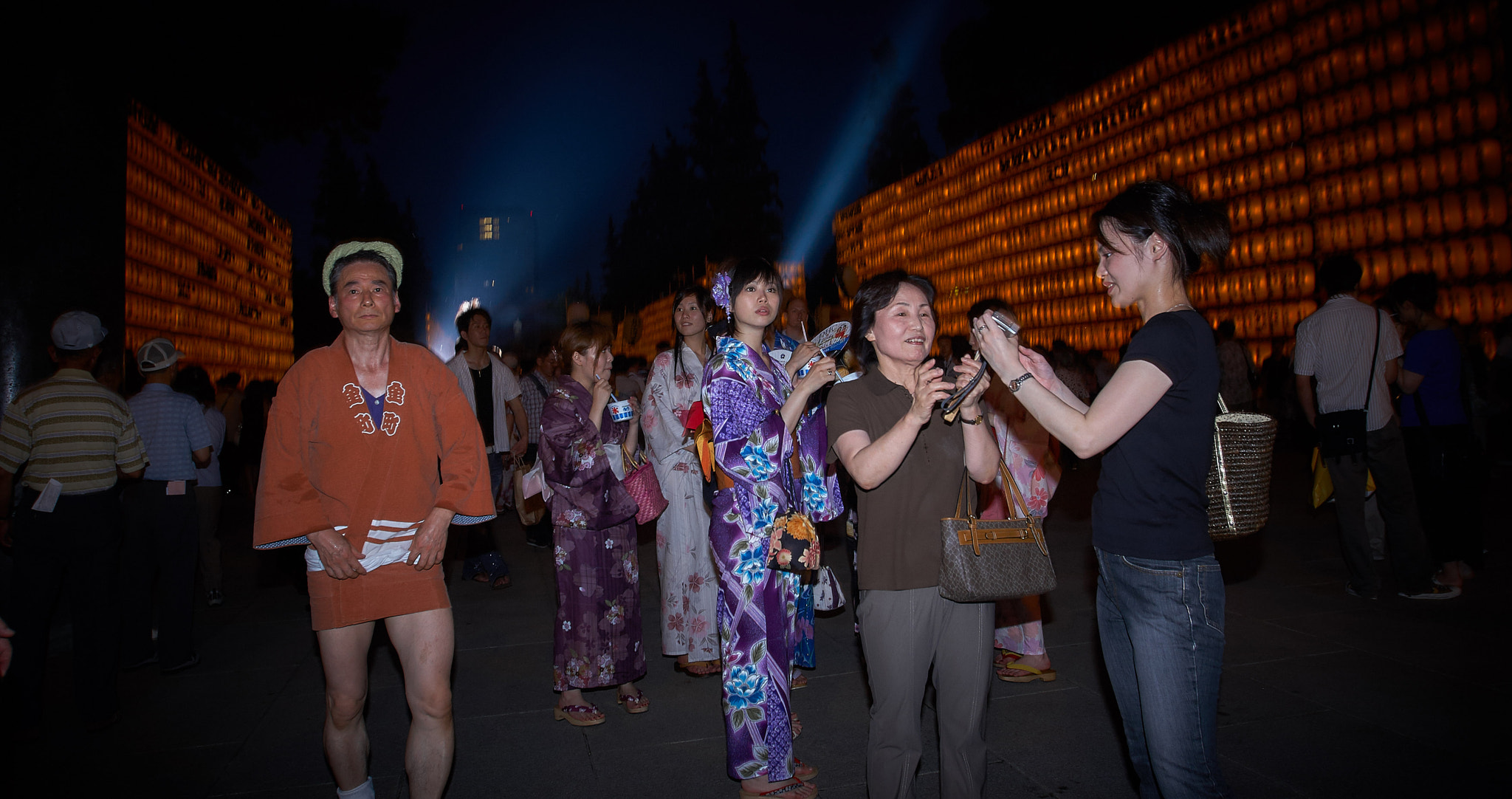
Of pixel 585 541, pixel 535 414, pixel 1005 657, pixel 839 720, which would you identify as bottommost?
pixel 839 720

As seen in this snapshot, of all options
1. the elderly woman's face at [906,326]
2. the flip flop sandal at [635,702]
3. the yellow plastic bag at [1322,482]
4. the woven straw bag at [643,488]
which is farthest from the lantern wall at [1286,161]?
the flip flop sandal at [635,702]

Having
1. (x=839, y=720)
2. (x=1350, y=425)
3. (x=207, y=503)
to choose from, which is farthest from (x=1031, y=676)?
(x=207, y=503)

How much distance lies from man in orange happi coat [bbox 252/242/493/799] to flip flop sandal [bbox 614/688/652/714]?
1431 millimetres

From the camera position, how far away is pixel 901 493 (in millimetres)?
2465

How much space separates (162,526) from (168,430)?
58 cm

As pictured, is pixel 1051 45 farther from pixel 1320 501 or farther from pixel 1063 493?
pixel 1320 501

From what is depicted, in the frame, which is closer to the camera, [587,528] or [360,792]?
[360,792]

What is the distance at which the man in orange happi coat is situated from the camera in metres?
2.55

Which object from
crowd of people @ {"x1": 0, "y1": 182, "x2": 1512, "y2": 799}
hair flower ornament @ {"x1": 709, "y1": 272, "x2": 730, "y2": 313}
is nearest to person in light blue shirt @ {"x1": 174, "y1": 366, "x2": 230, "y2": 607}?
crowd of people @ {"x1": 0, "y1": 182, "x2": 1512, "y2": 799}

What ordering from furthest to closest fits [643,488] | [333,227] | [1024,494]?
[333,227] → [1024,494] → [643,488]

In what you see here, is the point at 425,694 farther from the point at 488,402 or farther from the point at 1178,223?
the point at 488,402

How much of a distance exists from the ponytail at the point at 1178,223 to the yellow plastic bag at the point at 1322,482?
4.13 metres

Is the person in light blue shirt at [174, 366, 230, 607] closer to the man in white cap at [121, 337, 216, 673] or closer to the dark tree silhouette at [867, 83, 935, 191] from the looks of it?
the man in white cap at [121, 337, 216, 673]

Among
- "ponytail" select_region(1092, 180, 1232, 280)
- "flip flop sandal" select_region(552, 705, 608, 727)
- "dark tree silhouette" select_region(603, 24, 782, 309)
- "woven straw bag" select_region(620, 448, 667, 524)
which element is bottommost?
"flip flop sandal" select_region(552, 705, 608, 727)
